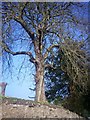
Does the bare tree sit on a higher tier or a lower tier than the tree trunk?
higher

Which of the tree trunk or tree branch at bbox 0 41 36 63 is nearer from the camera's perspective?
tree branch at bbox 0 41 36 63

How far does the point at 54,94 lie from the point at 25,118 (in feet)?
26.8

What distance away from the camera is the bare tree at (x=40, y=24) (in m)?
9.38

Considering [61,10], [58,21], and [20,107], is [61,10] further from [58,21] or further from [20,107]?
[20,107]

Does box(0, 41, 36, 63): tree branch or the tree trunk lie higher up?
box(0, 41, 36, 63): tree branch

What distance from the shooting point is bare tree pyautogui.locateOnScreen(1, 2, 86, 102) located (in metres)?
9.38

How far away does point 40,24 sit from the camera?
9.67m

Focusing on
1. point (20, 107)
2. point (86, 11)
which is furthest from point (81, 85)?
point (20, 107)

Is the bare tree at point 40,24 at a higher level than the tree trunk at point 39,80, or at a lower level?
higher

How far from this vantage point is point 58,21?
957 centimetres

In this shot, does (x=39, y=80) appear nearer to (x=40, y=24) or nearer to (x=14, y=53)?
(x=14, y=53)

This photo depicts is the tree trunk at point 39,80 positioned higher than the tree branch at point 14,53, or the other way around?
the tree branch at point 14,53

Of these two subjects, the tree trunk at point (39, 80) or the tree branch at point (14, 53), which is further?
the tree trunk at point (39, 80)

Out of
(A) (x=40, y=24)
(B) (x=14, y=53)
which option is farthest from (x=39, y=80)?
(A) (x=40, y=24)
